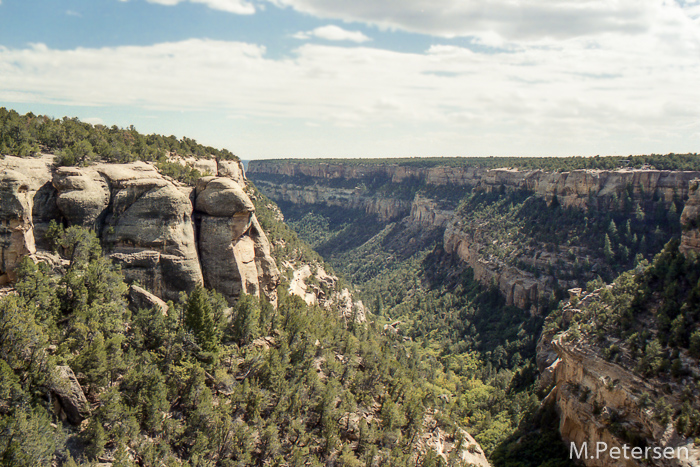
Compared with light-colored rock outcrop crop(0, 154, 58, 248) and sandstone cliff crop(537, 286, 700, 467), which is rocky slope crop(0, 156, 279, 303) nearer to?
light-colored rock outcrop crop(0, 154, 58, 248)

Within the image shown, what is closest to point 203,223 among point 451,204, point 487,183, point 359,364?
point 359,364

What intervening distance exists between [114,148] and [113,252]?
478 inches

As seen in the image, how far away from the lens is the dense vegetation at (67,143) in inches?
1409

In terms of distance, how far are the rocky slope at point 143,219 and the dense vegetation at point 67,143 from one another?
1.56m

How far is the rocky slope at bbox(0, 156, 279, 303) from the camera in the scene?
3102cm

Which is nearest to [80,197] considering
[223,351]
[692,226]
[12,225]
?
[12,225]

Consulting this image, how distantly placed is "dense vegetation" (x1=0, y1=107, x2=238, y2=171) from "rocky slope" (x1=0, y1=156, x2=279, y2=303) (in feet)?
5.12

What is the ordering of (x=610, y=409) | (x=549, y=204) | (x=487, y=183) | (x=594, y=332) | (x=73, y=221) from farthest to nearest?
1. (x=487, y=183)
2. (x=549, y=204)
3. (x=594, y=332)
4. (x=610, y=409)
5. (x=73, y=221)

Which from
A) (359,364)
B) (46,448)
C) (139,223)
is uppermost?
(139,223)

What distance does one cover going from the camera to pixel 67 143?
1565 inches

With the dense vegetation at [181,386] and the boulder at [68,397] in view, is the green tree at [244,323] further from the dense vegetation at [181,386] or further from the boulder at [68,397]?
the boulder at [68,397]

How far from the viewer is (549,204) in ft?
313

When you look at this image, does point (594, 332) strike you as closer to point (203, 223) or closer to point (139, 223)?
point (203, 223)

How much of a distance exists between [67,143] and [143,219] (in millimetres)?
12175
